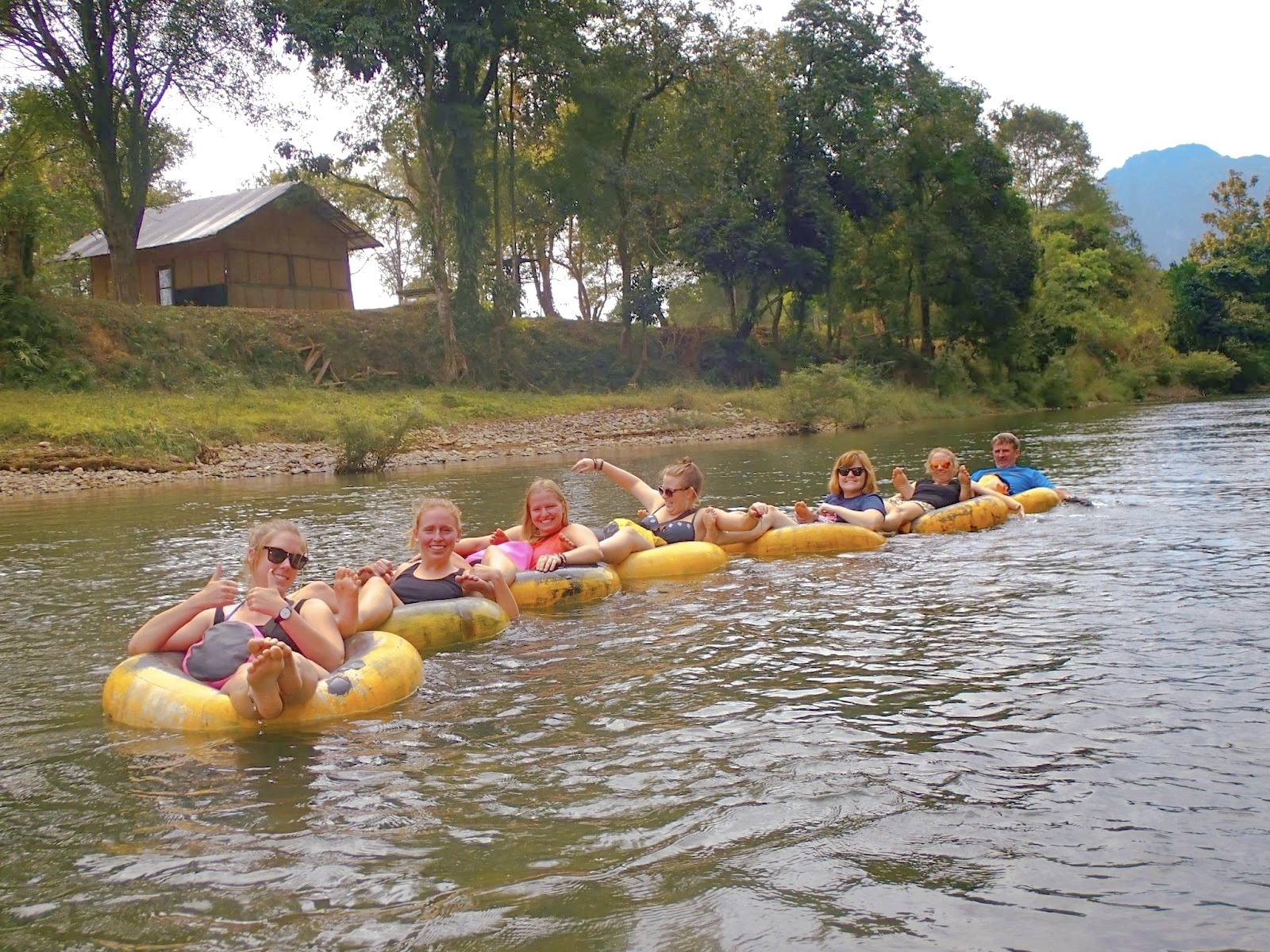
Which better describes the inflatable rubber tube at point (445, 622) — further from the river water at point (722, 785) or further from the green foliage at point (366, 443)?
the green foliage at point (366, 443)

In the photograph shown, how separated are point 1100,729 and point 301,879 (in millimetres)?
3266

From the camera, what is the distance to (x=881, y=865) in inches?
148

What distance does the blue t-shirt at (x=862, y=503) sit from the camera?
10805mm

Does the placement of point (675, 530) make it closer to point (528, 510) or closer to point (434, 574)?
point (528, 510)

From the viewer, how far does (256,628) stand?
5.81m

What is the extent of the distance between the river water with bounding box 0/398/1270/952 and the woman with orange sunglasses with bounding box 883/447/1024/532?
2563 millimetres

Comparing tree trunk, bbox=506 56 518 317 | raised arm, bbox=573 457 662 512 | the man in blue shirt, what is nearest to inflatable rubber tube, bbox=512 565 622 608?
raised arm, bbox=573 457 662 512

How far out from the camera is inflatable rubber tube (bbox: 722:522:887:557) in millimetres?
10340

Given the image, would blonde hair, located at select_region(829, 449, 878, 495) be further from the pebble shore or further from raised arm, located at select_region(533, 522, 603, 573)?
the pebble shore

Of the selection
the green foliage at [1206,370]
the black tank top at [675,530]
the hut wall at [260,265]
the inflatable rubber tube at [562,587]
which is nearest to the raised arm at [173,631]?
the inflatable rubber tube at [562,587]

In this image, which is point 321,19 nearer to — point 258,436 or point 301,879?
point 258,436

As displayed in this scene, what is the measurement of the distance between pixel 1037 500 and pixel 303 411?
1767 cm

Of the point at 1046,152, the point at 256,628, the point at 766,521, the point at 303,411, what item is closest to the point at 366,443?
the point at 303,411

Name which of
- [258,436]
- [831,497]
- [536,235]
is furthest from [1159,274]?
[831,497]
